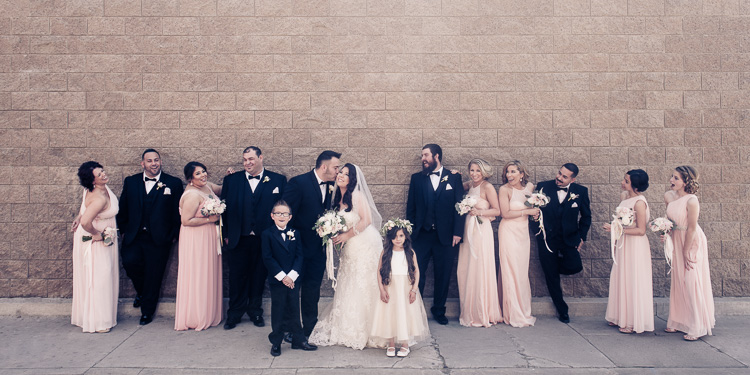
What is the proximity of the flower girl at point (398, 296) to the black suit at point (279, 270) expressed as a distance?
0.90 m

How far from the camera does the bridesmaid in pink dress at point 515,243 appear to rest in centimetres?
700

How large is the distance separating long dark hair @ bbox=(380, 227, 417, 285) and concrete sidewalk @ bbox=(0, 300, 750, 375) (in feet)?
2.73

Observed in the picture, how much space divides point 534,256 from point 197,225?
4.50 m

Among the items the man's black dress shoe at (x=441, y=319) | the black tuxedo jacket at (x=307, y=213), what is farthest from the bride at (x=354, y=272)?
the man's black dress shoe at (x=441, y=319)

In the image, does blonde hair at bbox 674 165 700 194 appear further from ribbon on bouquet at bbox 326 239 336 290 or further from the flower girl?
ribbon on bouquet at bbox 326 239 336 290

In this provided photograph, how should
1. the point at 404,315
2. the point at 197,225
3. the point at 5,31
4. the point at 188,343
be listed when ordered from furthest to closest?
the point at 5,31, the point at 197,225, the point at 188,343, the point at 404,315

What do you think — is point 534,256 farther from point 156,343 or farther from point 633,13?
point 156,343

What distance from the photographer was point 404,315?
18.5 ft

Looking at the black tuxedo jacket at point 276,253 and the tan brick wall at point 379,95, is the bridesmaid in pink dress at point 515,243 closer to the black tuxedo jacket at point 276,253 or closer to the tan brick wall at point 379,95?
the tan brick wall at point 379,95

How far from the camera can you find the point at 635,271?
6.55m

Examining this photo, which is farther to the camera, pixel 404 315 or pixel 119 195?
pixel 119 195

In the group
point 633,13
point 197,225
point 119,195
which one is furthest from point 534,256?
point 119,195

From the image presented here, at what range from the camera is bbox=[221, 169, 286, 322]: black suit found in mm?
6824

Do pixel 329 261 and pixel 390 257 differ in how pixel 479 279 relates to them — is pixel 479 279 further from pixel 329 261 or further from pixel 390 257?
pixel 329 261
